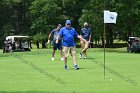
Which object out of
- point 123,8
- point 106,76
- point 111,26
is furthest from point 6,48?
point 106,76

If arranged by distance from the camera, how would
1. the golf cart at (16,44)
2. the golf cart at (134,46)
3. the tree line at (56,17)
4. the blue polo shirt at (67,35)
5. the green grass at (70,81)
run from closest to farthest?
the green grass at (70,81), the blue polo shirt at (67,35), the golf cart at (134,46), the golf cart at (16,44), the tree line at (56,17)

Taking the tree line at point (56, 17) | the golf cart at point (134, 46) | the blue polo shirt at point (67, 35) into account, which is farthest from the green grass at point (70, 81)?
the tree line at point (56, 17)

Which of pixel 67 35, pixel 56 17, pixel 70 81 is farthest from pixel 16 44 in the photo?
pixel 70 81

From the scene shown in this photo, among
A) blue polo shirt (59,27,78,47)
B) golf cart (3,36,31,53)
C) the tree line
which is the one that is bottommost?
golf cart (3,36,31,53)

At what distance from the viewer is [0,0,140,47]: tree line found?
2018 inches

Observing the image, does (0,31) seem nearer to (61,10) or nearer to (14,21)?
(14,21)

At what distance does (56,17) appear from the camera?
74.6m

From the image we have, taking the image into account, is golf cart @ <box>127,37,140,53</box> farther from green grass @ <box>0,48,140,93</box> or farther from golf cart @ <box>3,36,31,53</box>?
green grass @ <box>0,48,140,93</box>

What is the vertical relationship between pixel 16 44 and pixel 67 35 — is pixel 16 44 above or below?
below

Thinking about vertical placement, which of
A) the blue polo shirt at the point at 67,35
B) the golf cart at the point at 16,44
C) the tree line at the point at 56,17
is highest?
the tree line at the point at 56,17

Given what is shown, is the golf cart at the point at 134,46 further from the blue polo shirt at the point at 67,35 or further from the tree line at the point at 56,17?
the blue polo shirt at the point at 67,35

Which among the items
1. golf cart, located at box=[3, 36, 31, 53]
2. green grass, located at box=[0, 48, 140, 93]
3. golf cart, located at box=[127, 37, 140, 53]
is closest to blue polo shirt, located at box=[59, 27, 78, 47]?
green grass, located at box=[0, 48, 140, 93]

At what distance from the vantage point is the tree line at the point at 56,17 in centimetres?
5125

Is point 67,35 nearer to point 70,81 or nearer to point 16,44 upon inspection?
point 70,81
